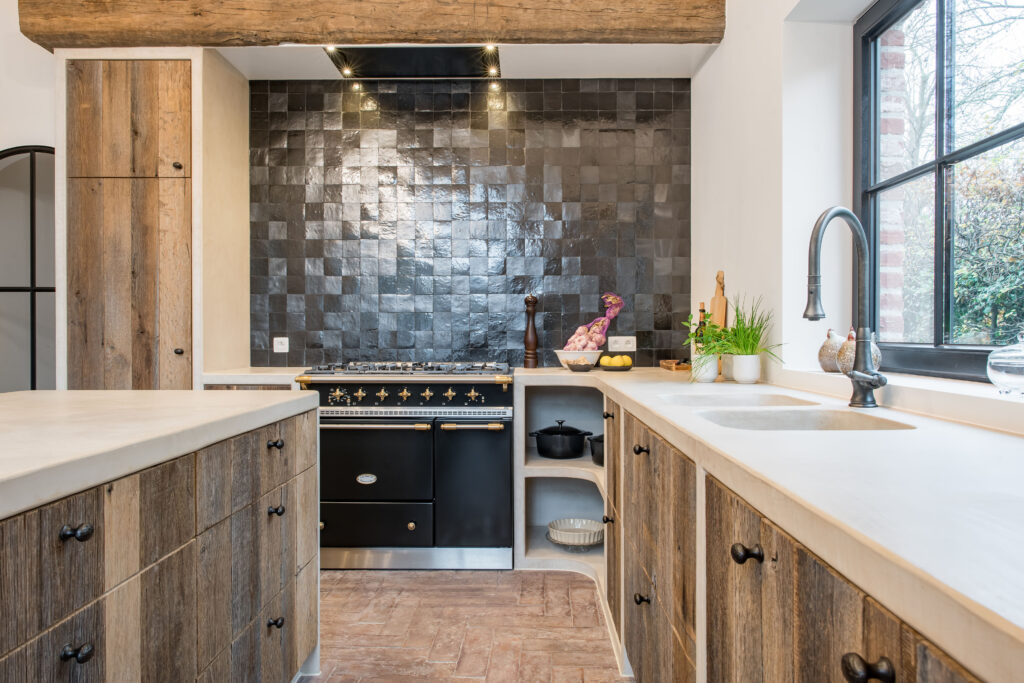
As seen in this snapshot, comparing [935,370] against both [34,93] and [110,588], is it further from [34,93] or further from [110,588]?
[34,93]

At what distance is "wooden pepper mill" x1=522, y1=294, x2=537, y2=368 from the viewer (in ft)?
11.6

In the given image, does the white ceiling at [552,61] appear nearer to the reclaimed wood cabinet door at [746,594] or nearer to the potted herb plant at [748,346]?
the potted herb plant at [748,346]

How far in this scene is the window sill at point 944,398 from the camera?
126 centimetres

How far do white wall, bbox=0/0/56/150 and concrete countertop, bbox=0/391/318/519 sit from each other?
2.35 m


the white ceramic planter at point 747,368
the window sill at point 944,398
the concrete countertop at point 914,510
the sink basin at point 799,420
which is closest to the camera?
Result: the concrete countertop at point 914,510

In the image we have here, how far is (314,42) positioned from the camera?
3.12 metres

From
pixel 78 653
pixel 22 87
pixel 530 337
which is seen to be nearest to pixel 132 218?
pixel 22 87

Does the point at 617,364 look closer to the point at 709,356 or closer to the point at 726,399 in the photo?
the point at 709,356

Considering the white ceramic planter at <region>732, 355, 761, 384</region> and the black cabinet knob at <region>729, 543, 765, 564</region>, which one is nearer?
the black cabinet knob at <region>729, 543, 765, 564</region>

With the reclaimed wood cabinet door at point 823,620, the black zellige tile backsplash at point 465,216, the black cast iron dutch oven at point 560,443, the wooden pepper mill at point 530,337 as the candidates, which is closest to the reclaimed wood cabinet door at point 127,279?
the black zellige tile backsplash at point 465,216

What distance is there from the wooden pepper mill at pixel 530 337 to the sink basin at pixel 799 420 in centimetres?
183

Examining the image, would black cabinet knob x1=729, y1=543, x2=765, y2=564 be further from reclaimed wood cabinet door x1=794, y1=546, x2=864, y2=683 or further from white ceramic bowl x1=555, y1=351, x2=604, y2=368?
white ceramic bowl x1=555, y1=351, x2=604, y2=368

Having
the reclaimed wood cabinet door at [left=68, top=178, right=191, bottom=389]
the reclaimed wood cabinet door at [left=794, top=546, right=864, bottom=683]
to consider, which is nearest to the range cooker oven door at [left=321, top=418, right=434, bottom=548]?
the reclaimed wood cabinet door at [left=68, top=178, right=191, bottom=389]

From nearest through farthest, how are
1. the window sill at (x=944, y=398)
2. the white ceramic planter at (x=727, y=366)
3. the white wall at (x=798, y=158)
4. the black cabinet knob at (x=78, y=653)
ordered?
1. the black cabinet knob at (x=78, y=653)
2. the window sill at (x=944, y=398)
3. the white wall at (x=798, y=158)
4. the white ceramic planter at (x=727, y=366)
